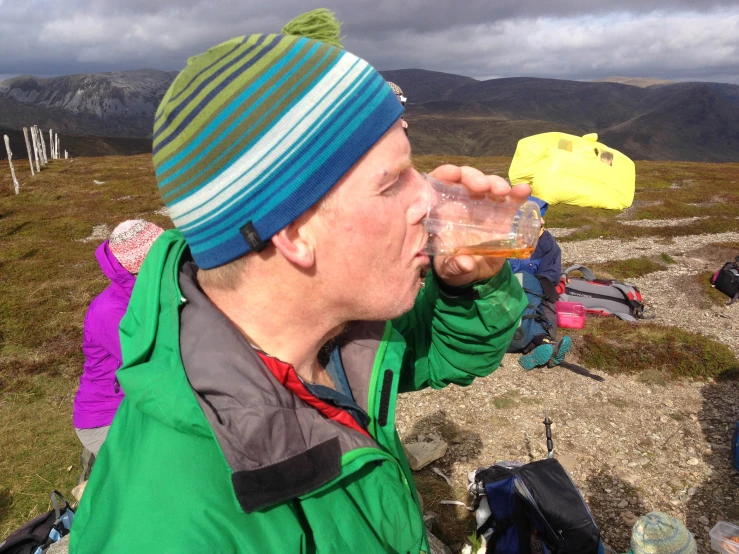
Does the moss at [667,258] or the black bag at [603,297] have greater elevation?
the black bag at [603,297]

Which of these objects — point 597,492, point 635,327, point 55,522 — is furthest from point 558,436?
point 55,522

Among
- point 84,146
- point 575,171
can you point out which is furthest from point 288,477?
point 84,146

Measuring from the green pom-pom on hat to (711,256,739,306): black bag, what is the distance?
1418 centimetres

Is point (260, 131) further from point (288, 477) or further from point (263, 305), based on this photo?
point (288, 477)

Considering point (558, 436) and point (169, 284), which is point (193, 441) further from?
point (558, 436)

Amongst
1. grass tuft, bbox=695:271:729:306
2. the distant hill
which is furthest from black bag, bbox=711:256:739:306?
the distant hill

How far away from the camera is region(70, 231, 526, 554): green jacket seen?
152 cm

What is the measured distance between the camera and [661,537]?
14.1ft

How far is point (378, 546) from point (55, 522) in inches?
174

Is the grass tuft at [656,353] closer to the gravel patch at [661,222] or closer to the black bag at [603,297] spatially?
the black bag at [603,297]

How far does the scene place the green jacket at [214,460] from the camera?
152 centimetres

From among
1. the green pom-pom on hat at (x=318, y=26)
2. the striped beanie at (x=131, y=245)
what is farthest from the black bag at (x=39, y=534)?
the green pom-pom on hat at (x=318, y=26)

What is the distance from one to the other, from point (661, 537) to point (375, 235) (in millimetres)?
4267

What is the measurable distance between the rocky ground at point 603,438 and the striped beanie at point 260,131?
17.7 ft
